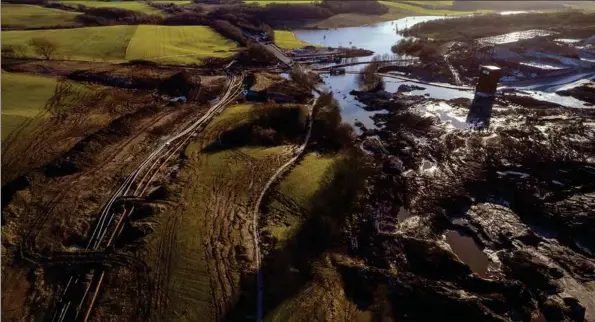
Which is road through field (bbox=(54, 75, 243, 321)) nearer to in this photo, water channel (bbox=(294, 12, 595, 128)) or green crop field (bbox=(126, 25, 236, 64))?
water channel (bbox=(294, 12, 595, 128))

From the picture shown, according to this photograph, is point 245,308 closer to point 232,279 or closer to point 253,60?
point 232,279

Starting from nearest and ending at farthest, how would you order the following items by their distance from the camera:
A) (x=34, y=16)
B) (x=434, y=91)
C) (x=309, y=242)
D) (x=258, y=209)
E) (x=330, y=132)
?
(x=309, y=242)
(x=258, y=209)
(x=330, y=132)
(x=434, y=91)
(x=34, y=16)

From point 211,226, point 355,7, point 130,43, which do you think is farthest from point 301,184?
point 355,7

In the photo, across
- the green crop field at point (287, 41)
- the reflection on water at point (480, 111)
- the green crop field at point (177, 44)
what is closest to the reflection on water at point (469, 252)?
the reflection on water at point (480, 111)

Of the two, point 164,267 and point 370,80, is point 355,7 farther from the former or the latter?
point 164,267

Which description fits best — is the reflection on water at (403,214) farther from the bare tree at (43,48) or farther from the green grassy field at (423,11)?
the green grassy field at (423,11)

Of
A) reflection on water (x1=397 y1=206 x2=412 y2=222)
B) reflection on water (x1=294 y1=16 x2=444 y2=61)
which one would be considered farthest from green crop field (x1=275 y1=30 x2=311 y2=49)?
reflection on water (x1=397 y1=206 x2=412 y2=222)

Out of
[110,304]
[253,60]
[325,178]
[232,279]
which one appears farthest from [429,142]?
[253,60]
